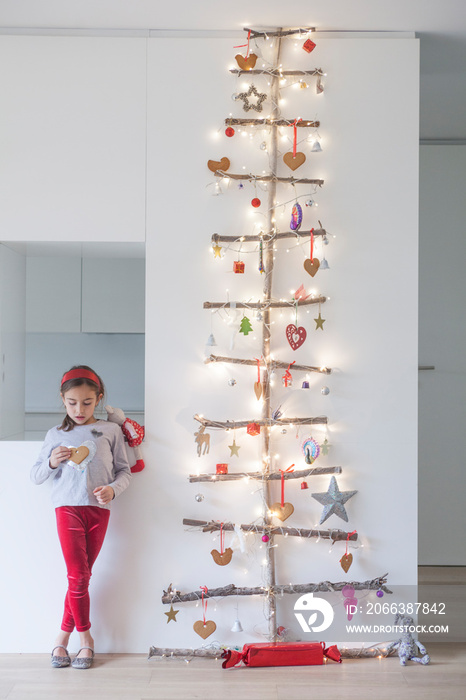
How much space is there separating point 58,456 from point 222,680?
984 millimetres

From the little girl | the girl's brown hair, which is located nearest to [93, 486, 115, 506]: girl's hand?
the little girl

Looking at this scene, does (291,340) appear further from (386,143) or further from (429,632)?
(429,632)

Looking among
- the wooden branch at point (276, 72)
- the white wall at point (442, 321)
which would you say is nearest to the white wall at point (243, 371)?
the wooden branch at point (276, 72)

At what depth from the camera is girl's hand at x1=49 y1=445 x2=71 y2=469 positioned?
226 cm

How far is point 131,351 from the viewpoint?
3.59m

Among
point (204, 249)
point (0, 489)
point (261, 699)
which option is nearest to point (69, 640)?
point (0, 489)

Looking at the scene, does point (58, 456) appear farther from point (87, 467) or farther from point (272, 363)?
point (272, 363)

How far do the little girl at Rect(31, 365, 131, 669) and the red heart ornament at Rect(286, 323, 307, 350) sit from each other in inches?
30.0

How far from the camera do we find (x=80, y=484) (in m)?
2.28

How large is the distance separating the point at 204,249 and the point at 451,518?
212cm

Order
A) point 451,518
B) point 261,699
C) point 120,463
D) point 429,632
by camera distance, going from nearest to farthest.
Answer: point 261,699, point 120,463, point 429,632, point 451,518

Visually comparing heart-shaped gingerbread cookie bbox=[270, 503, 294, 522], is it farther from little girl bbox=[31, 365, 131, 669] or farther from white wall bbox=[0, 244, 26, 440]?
white wall bbox=[0, 244, 26, 440]

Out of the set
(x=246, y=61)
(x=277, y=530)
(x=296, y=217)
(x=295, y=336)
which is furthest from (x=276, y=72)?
(x=277, y=530)

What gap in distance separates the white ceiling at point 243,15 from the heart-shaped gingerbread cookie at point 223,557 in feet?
6.68
